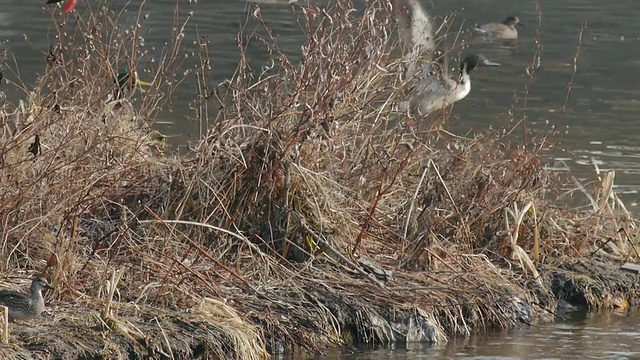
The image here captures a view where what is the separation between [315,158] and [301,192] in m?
0.28

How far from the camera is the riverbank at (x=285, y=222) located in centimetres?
756

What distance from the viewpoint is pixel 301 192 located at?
856cm

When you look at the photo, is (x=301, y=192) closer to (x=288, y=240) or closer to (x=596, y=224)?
(x=288, y=240)

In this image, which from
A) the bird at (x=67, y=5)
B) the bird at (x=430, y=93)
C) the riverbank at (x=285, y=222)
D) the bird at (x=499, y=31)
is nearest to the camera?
the riverbank at (x=285, y=222)

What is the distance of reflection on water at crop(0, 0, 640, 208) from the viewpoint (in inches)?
548

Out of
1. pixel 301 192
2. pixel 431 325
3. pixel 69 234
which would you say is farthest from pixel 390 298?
pixel 69 234

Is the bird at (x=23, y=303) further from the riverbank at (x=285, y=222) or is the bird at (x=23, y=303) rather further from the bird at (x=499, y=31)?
the bird at (x=499, y=31)

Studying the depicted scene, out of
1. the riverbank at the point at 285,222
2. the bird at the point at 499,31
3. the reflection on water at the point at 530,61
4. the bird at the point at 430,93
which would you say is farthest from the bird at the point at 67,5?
the bird at the point at 499,31

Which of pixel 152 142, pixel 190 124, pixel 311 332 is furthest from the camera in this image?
pixel 190 124

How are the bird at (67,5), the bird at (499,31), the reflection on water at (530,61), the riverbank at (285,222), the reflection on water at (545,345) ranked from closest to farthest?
the riverbank at (285,222) < the reflection on water at (545,345) < the bird at (67,5) < the reflection on water at (530,61) < the bird at (499,31)

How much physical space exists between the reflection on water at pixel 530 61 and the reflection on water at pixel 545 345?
61.8 inches

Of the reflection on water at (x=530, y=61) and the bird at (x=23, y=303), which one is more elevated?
the bird at (x=23, y=303)

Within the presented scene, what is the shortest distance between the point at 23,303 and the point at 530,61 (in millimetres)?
15192

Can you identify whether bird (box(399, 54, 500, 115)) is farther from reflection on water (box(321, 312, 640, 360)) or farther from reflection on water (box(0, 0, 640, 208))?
reflection on water (box(321, 312, 640, 360))
